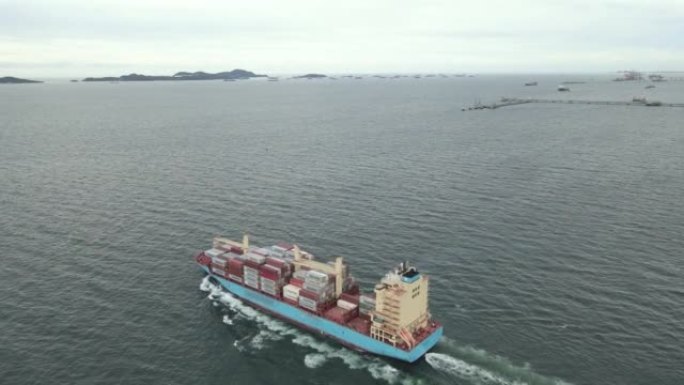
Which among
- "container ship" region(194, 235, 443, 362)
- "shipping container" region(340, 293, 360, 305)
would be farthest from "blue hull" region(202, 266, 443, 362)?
"shipping container" region(340, 293, 360, 305)

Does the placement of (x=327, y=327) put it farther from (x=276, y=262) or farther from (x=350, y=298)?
(x=276, y=262)

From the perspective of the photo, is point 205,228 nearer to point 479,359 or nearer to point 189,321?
point 189,321

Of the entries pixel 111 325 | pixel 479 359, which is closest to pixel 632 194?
pixel 479 359

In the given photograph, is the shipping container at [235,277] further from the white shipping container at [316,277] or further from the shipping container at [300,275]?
the white shipping container at [316,277]

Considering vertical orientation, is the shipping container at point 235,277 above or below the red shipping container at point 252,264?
below

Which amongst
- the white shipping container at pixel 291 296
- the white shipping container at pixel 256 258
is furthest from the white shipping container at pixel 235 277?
the white shipping container at pixel 291 296

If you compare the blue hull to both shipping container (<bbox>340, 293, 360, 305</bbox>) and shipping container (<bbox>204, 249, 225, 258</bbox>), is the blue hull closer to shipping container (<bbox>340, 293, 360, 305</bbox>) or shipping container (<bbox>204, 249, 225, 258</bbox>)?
shipping container (<bbox>204, 249, 225, 258</bbox>)
